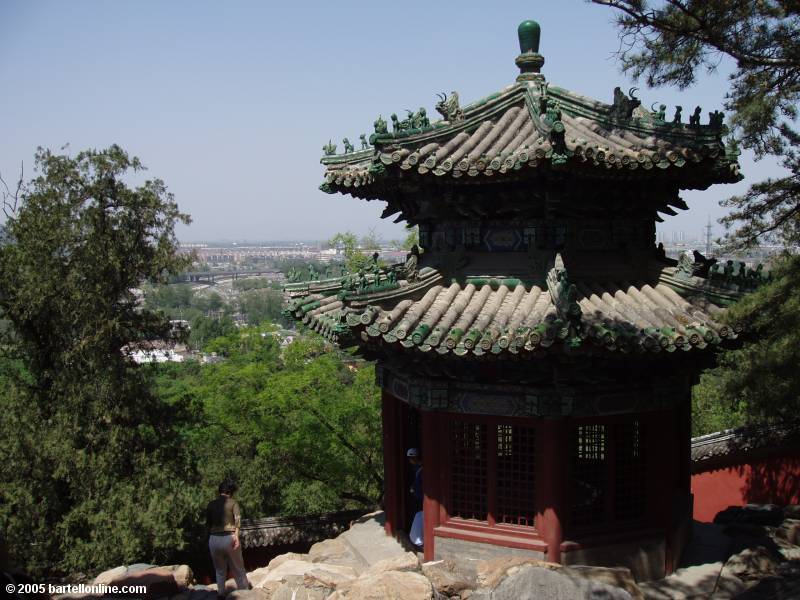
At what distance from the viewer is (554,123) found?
7.26 meters

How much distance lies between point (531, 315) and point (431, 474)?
246cm

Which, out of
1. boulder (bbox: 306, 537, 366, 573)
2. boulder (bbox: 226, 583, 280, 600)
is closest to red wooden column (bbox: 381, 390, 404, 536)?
boulder (bbox: 306, 537, 366, 573)

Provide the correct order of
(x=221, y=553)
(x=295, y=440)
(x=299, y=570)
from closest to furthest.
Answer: (x=221, y=553), (x=299, y=570), (x=295, y=440)

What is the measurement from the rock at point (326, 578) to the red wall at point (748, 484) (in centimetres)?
1126

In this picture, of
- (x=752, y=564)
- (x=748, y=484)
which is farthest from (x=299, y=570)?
(x=748, y=484)

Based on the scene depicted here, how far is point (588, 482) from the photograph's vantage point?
9.55 m

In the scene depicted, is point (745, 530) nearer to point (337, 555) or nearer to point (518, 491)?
point (518, 491)

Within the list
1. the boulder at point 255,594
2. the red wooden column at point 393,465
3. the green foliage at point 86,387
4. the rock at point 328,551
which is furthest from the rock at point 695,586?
the green foliage at point 86,387

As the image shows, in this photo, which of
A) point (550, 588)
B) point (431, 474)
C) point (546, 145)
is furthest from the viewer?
point (431, 474)

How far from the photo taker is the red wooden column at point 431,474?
9023mm

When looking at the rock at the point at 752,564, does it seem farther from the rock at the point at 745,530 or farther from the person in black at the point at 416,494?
the person in black at the point at 416,494

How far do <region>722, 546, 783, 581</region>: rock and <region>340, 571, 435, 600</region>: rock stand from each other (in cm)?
396

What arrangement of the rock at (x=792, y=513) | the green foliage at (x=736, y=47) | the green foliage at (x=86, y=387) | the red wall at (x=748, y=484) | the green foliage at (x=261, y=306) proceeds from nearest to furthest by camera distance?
the green foliage at (x=736, y=47)
the rock at (x=792, y=513)
the green foliage at (x=86, y=387)
the red wall at (x=748, y=484)
the green foliage at (x=261, y=306)

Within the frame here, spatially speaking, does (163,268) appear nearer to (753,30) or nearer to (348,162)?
(348,162)
